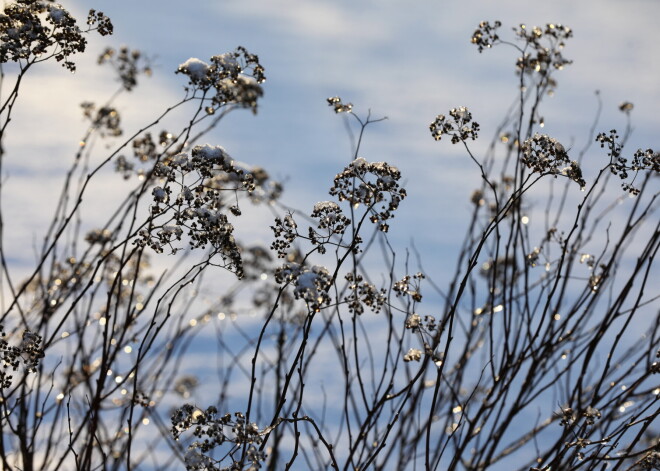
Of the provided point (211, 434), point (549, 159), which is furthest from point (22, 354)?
point (549, 159)

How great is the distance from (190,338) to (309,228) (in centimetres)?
295

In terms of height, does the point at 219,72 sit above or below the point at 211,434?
above

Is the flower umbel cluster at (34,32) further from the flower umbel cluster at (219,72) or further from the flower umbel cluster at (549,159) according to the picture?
the flower umbel cluster at (549,159)

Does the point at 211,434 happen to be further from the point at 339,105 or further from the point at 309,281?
the point at 339,105

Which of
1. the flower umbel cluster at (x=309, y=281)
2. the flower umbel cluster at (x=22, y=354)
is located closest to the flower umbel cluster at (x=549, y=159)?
the flower umbel cluster at (x=309, y=281)

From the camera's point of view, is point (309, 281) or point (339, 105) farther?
point (339, 105)

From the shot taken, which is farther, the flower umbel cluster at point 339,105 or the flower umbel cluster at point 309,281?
the flower umbel cluster at point 339,105

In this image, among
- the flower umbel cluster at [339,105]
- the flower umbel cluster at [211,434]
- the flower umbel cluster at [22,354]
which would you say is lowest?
the flower umbel cluster at [211,434]

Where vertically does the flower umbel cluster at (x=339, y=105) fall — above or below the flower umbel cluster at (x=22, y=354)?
above

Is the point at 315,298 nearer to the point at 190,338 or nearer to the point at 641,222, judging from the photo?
the point at 641,222

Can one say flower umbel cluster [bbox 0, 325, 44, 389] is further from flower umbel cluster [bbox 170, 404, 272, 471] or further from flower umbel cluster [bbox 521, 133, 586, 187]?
flower umbel cluster [bbox 521, 133, 586, 187]

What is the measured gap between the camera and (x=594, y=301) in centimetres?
442

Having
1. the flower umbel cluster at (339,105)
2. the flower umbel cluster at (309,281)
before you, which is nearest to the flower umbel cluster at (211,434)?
the flower umbel cluster at (309,281)

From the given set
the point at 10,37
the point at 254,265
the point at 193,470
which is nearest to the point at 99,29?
the point at 10,37
